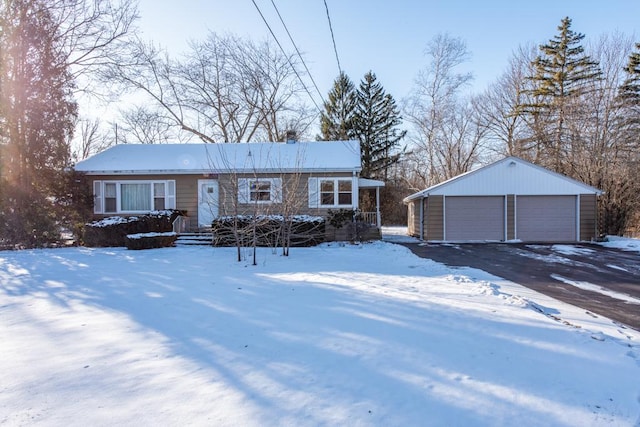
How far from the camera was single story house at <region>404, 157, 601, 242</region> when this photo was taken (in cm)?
1548

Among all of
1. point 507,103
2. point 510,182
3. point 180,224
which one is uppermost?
point 507,103

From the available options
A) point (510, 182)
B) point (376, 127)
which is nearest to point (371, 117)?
point (376, 127)

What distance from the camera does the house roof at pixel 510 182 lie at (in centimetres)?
1544

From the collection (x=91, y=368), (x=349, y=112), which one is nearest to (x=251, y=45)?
(x=349, y=112)

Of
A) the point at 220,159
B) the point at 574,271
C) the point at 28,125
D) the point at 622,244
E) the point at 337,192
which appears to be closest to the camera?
the point at 574,271

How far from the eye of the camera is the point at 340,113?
31875mm

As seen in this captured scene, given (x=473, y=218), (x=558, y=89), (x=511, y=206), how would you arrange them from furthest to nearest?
(x=558, y=89)
(x=473, y=218)
(x=511, y=206)

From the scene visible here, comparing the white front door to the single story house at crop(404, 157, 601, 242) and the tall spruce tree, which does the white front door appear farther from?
the tall spruce tree

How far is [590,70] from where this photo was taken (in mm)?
24219

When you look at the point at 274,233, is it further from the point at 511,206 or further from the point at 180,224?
the point at 511,206

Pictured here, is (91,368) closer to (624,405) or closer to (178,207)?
(624,405)

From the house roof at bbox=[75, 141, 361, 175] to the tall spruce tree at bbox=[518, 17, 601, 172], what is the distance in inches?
531

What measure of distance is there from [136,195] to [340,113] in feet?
67.5

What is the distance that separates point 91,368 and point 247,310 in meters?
1.99
